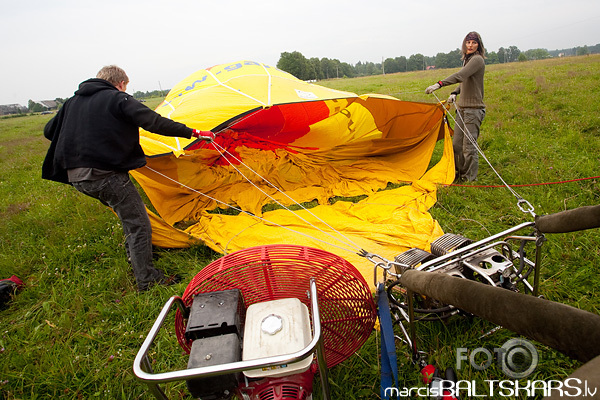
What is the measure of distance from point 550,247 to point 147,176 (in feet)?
13.1

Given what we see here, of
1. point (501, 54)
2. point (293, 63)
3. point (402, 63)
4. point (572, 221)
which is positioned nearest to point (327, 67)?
point (402, 63)

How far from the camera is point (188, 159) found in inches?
168

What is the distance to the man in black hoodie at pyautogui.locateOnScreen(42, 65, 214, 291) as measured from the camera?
2529 millimetres

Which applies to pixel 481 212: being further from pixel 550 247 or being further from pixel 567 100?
pixel 567 100

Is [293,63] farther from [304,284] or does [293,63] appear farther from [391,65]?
[304,284]

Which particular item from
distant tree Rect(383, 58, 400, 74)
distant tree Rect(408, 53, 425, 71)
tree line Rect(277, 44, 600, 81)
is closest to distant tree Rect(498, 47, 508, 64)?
tree line Rect(277, 44, 600, 81)

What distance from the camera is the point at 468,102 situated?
4.14m

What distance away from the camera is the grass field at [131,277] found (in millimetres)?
2016

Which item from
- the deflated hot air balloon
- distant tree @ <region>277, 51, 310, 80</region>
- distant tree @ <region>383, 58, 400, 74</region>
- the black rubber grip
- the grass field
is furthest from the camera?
distant tree @ <region>383, 58, 400, 74</region>

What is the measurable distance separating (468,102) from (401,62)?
8503 centimetres

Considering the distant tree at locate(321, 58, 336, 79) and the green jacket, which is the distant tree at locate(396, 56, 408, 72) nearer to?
the distant tree at locate(321, 58, 336, 79)

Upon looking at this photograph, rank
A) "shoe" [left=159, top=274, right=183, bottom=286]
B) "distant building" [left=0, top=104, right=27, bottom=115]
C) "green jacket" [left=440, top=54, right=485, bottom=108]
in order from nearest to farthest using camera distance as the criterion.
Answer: "shoe" [left=159, top=274, right=183, bottom=286], "green jacket" [left=440, top=54, right=485, bottom=108], "distant building" [left=0, top=104, right=27, bottom=115]

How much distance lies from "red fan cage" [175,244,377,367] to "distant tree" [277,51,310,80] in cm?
5312

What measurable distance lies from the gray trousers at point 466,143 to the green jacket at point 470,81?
0.10 meters
